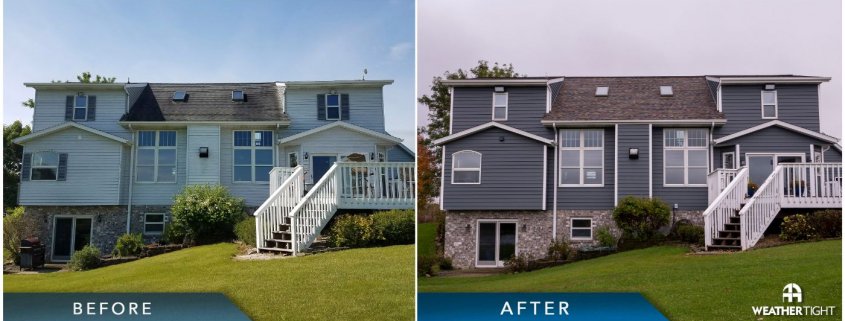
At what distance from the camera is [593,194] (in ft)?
32.7

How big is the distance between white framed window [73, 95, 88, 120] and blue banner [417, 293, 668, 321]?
412 cm

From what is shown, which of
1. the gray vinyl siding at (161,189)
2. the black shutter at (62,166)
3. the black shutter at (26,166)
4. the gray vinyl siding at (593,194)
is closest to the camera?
the black shutter at (26,166)

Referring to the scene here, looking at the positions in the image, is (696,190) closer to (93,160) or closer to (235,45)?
(235,45)

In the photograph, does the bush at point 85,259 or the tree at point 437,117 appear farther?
the tree at point 437,117

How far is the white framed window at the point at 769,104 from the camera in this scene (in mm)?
9742

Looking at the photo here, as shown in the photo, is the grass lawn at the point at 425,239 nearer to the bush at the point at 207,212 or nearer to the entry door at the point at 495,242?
the entry door at the point at 495,242

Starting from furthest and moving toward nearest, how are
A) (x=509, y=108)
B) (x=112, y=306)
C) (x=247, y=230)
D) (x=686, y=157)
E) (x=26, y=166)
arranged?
(x=509, y=108), (x=686, y=157), (x=247, y=230), (x=26, y=166), (x=112, y=306)

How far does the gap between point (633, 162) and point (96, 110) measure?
19.5 ft

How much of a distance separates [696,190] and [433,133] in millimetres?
2973

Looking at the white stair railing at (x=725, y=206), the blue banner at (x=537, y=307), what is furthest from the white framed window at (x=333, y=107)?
the white stair railing at (x=725, y=206)

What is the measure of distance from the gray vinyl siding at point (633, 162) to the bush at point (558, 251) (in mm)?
838

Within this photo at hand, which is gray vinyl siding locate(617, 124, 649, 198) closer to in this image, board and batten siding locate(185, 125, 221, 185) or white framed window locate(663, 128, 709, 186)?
white framed window locate(663, 128, 709, 186)

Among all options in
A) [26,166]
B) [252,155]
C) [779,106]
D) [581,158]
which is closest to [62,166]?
[26,166]

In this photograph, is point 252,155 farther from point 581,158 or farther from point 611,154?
point 611,154
